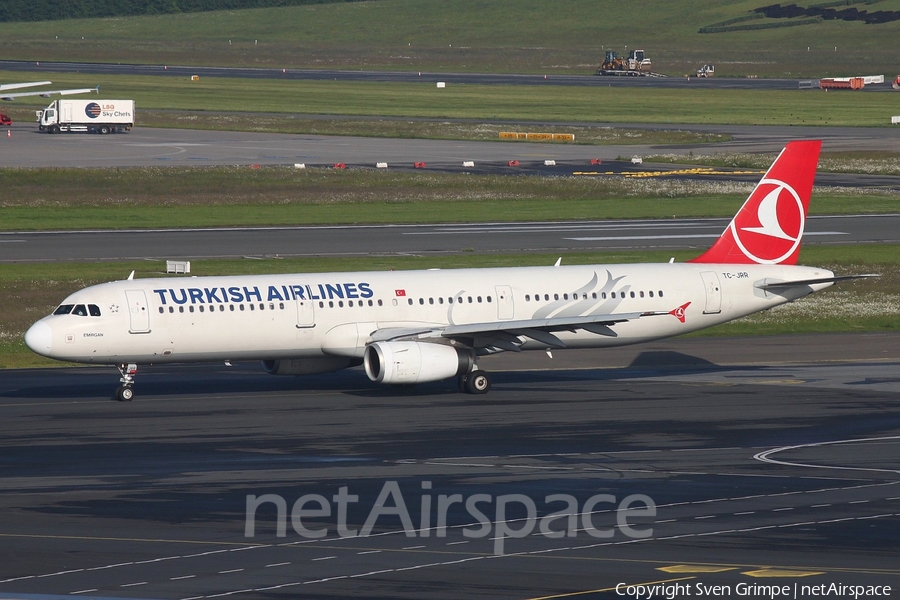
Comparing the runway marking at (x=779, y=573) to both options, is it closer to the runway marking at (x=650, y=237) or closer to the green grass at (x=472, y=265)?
the green grass at (x=472, y=265)

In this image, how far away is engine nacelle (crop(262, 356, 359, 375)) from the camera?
143ft

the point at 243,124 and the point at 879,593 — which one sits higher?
the point at 243,124

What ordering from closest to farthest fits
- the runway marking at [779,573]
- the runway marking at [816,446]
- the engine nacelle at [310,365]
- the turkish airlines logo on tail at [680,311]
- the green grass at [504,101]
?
the runway marking at [779,573]
the runway marking at [816,446]
the engine nacelle at [310,365]
the turkish airlines logo on tail at [680,311]
the green grass at [504,101]

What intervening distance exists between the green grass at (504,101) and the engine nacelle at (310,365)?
102 metres

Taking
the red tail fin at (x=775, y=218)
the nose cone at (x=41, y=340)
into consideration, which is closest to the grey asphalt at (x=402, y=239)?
the red tail fin at (x=775, y=218)

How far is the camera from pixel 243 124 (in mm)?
136500

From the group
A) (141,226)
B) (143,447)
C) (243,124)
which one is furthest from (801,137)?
(143,447)

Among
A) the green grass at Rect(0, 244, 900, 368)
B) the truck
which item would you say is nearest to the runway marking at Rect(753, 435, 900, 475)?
the green grass at Rect(0, 244, 900, 368)

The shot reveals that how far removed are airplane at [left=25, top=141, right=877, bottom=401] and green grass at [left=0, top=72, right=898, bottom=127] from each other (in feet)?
308

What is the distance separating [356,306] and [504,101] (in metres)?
125

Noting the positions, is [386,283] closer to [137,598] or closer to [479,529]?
[479,529]

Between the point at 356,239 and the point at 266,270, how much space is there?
12.6 m

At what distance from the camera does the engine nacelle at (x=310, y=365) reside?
1716 inches

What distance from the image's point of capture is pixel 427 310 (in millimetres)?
43531
